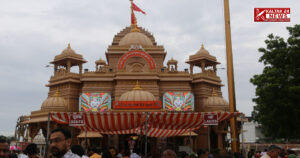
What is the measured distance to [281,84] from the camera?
17031 mm

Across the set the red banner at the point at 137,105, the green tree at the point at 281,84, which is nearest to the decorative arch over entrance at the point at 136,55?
the red banner at the point at 137,105

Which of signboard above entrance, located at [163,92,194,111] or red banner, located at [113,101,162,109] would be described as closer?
red banner, located at [113,101,162,109]

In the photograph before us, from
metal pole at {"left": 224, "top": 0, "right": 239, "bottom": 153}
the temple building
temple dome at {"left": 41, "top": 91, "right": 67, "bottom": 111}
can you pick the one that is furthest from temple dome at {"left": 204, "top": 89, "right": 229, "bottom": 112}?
metal pole at {"left": 224, "top": 0, "right": 239, "bottom": 153}

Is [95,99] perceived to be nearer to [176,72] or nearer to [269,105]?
[176,72]

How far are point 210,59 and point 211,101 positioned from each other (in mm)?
5573

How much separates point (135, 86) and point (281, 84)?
13.3m

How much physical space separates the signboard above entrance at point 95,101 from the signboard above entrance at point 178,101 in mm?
5506

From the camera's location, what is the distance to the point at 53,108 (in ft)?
92.4

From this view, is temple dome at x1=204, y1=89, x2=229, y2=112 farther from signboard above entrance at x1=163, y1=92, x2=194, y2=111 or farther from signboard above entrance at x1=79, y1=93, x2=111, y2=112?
signboard above entrance at x1=79, y1=93, x2=111, y2=112

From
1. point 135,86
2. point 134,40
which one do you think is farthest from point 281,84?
point 134,40

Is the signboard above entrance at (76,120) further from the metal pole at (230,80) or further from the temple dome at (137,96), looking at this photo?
the temple dome at (137,96)

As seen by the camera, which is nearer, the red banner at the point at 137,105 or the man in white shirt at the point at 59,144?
the man in white shirt at the point at 59,144

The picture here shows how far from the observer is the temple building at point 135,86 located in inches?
1081

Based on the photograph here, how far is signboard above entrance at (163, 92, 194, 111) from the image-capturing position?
2764 centimetres
